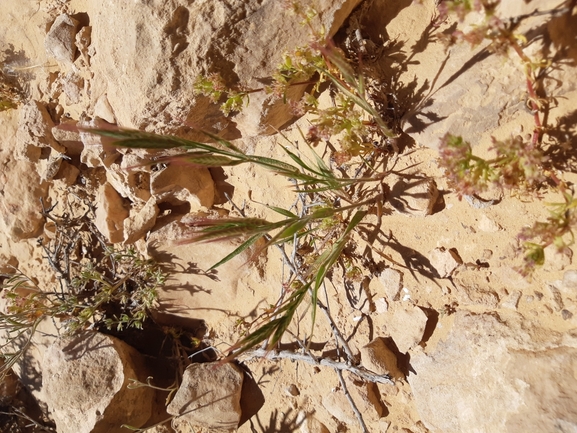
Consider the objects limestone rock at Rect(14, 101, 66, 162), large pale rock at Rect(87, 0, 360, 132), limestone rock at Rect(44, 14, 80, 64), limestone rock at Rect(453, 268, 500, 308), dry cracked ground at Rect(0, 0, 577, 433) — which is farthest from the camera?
limestone rock at Rect(14, 101, 66, 162)

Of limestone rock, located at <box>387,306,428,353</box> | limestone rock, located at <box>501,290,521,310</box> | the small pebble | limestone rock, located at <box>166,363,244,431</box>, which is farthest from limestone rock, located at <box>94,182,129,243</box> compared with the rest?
limestone rock, located at <box>501,290,521,310</box>

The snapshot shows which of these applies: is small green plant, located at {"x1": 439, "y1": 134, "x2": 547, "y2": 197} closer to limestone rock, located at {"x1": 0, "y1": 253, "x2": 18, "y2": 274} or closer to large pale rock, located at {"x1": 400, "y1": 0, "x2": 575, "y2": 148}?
large pale rock, located at {"x1": 400, "y1": 0, "x2": 575, "y2": 148}

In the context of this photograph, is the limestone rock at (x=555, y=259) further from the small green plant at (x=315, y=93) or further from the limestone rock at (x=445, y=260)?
the small green plant at (x=315, y=93)

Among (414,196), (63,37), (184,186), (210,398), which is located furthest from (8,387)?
(414,196)

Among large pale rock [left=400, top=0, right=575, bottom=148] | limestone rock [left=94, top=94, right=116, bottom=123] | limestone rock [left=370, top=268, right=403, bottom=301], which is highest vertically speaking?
large pale rock [left=400, top=0, right=575, bottom=148]

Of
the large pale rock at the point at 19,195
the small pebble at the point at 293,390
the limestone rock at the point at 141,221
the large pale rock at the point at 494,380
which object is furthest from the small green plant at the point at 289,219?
the large pale rock at the point at 19,195

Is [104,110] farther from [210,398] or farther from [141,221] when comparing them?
[210,398]
